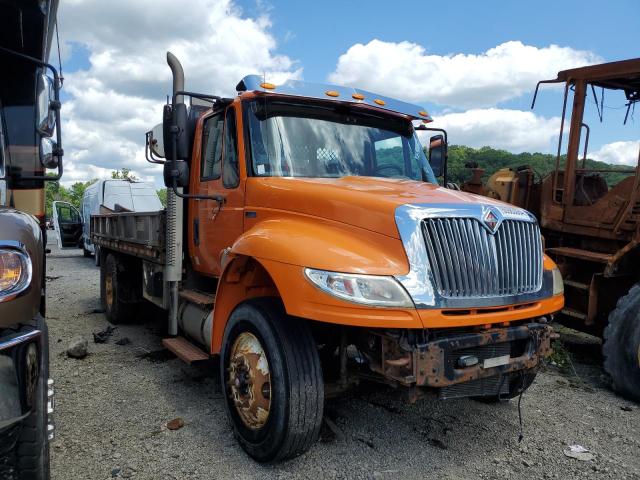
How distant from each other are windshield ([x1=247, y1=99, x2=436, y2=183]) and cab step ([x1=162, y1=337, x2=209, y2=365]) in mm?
1581

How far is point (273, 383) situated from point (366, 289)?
884mm

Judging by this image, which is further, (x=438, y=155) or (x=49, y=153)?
(x=438, y=155)

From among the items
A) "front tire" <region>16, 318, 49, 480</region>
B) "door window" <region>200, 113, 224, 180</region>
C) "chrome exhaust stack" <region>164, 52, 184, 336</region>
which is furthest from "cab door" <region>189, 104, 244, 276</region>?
"front tire" <region>16, 318, 49, 480</region>

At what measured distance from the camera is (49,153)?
Answer: 12.0 feet

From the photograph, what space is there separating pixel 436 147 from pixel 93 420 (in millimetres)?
3892

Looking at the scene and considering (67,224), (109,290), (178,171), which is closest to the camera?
(178,171)

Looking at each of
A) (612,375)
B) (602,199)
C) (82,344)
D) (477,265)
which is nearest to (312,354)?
(477,265)

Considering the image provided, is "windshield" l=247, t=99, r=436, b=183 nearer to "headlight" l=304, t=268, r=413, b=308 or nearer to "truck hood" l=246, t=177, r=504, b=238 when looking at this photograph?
"truck hood" l=246, t=177, r=504, b=238

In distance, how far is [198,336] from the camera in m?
4.43

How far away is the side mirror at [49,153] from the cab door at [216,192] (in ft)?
4.27

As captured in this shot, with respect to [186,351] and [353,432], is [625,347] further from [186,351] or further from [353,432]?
[186,351]

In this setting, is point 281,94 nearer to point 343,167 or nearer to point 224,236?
point 343,167

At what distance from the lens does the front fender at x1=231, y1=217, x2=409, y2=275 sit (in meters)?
2.80

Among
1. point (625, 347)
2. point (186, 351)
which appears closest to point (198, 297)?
point (186, 351)
